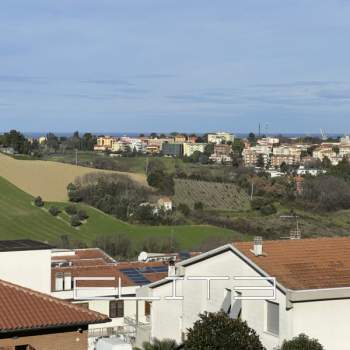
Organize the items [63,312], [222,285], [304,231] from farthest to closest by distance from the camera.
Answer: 1. [304,231]
2. [222,285]
3. [63,312]

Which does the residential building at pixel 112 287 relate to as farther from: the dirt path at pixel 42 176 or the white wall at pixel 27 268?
the dirt path at pixel 42 176

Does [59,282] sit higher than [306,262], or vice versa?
[306,262]

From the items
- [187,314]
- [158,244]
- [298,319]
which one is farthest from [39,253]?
[158,244]

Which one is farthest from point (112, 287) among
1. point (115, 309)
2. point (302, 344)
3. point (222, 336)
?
point (222, 336)

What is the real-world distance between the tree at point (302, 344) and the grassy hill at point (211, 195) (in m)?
70.0

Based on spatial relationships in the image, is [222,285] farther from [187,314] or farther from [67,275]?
[67,275]

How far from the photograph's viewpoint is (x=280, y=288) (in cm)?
1579

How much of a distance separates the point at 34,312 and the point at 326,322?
6094 mm

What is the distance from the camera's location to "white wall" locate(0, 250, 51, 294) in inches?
Answer: 768

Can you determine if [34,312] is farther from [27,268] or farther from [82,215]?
[82,215]

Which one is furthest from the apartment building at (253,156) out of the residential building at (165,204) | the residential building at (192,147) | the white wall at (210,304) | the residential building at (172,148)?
the white wall at (210,304)

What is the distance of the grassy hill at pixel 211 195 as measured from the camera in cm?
8850

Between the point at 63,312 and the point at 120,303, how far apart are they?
13723 mm

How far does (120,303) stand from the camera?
26.6 metres
